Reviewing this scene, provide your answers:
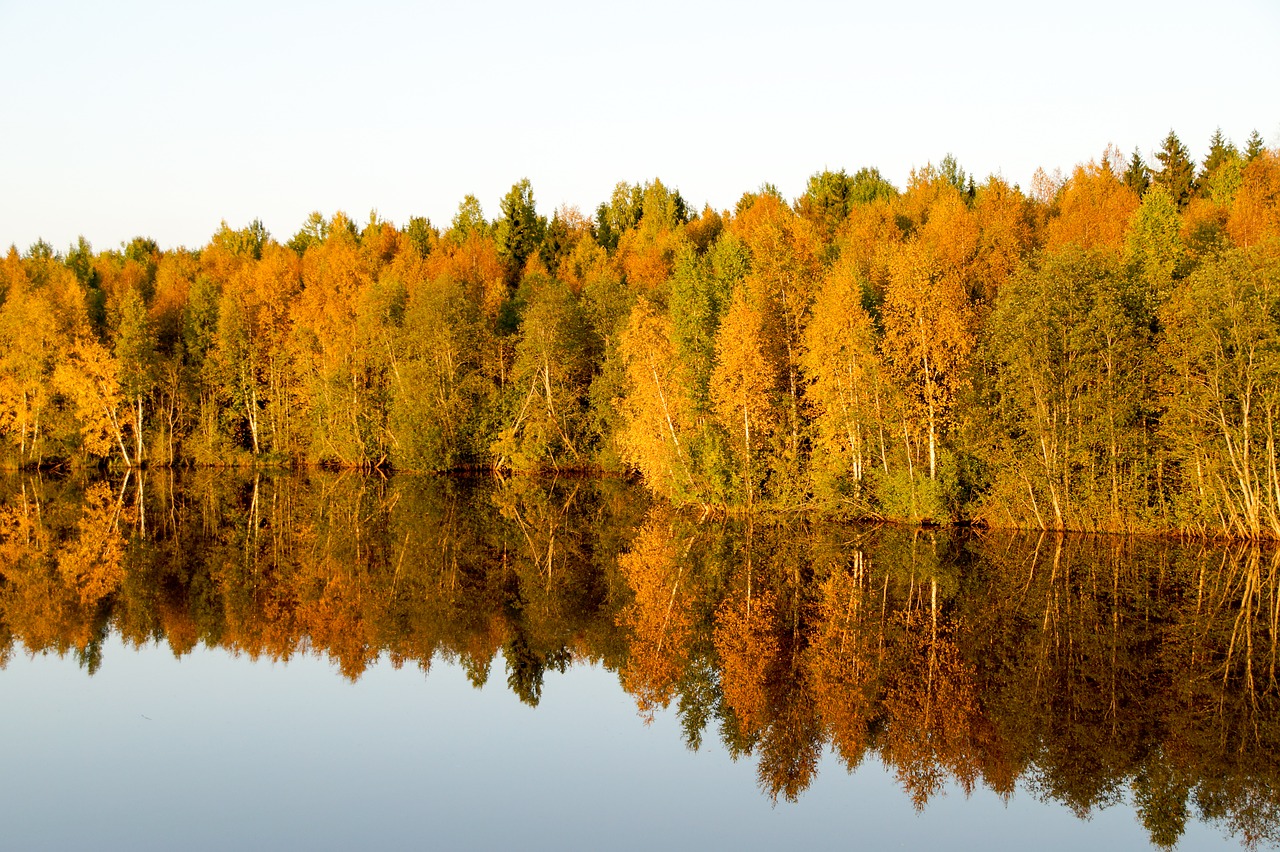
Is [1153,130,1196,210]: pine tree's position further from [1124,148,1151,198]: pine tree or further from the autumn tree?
the autumn tree

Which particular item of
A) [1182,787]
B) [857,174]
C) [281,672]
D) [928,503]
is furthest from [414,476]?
[857,174]

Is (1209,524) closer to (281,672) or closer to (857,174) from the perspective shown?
(281,672)

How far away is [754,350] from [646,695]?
18.0 metres

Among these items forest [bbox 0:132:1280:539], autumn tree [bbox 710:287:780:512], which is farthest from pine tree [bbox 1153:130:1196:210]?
autumn tree [bbox 710:287:780:512]

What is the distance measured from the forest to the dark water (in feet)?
11.1

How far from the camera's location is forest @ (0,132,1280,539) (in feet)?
93.0

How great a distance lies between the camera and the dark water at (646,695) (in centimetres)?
1149

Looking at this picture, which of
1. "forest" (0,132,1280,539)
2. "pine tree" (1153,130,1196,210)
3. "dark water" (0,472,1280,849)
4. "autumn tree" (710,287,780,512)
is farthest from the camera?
"pine tree" (1153,130,1196,210)

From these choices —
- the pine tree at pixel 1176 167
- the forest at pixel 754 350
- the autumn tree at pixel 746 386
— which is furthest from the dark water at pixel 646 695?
the pine tree at pixel 1176 167

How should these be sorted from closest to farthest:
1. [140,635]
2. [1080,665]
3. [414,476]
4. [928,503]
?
[1080,665]
[140,635]
[928,503]
[414,476]

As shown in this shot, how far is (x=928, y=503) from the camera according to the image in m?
30.7

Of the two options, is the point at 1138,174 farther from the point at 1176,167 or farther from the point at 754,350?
the point at 754,350

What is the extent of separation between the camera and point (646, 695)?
16.0 meters

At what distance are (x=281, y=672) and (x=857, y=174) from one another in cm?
7699
